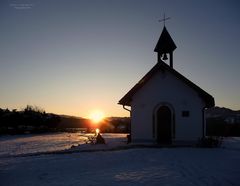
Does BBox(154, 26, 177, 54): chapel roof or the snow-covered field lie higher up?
BBox(154, 26, 177, 54): chapel roof

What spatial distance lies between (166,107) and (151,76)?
2.28 meters

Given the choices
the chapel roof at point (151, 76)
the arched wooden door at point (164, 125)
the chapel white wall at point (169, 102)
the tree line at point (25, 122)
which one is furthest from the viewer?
the tree line at point (25, 122)

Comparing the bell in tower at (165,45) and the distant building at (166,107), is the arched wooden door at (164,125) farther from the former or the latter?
the bell in tower at (165,45)

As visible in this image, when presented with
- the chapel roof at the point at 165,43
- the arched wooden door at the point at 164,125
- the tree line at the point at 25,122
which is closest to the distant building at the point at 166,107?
the arched wooden door at the point at 164,125

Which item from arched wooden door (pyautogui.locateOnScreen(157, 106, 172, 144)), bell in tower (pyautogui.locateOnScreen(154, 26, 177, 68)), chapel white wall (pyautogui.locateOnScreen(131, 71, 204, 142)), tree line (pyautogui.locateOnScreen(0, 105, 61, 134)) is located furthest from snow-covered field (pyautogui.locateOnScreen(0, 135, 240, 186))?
tree line (pyautogui.locateOnScreen(0, 105, 61, 134))

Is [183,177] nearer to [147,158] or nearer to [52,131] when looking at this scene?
[147,158]

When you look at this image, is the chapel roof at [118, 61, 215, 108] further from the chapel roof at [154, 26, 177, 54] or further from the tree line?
the tree line

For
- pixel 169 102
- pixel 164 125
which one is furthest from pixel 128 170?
pixel 169 102

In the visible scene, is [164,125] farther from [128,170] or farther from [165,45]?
[128,170]

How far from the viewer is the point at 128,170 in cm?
1073

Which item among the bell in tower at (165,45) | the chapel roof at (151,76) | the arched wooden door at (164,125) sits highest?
the bell in tower at (165,45)

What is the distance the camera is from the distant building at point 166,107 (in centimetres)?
1959

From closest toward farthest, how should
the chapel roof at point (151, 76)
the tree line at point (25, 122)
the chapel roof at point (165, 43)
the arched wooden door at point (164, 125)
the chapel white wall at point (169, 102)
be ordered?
the chapel roof at point (151, 76)
the chapel white wall at point (169, 102)
the arched wooden door at point (164, 125)
the chapel roof at point (165, 43)
the tree line at point (25, 122)

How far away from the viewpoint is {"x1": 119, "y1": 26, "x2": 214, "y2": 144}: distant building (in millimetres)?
19594
